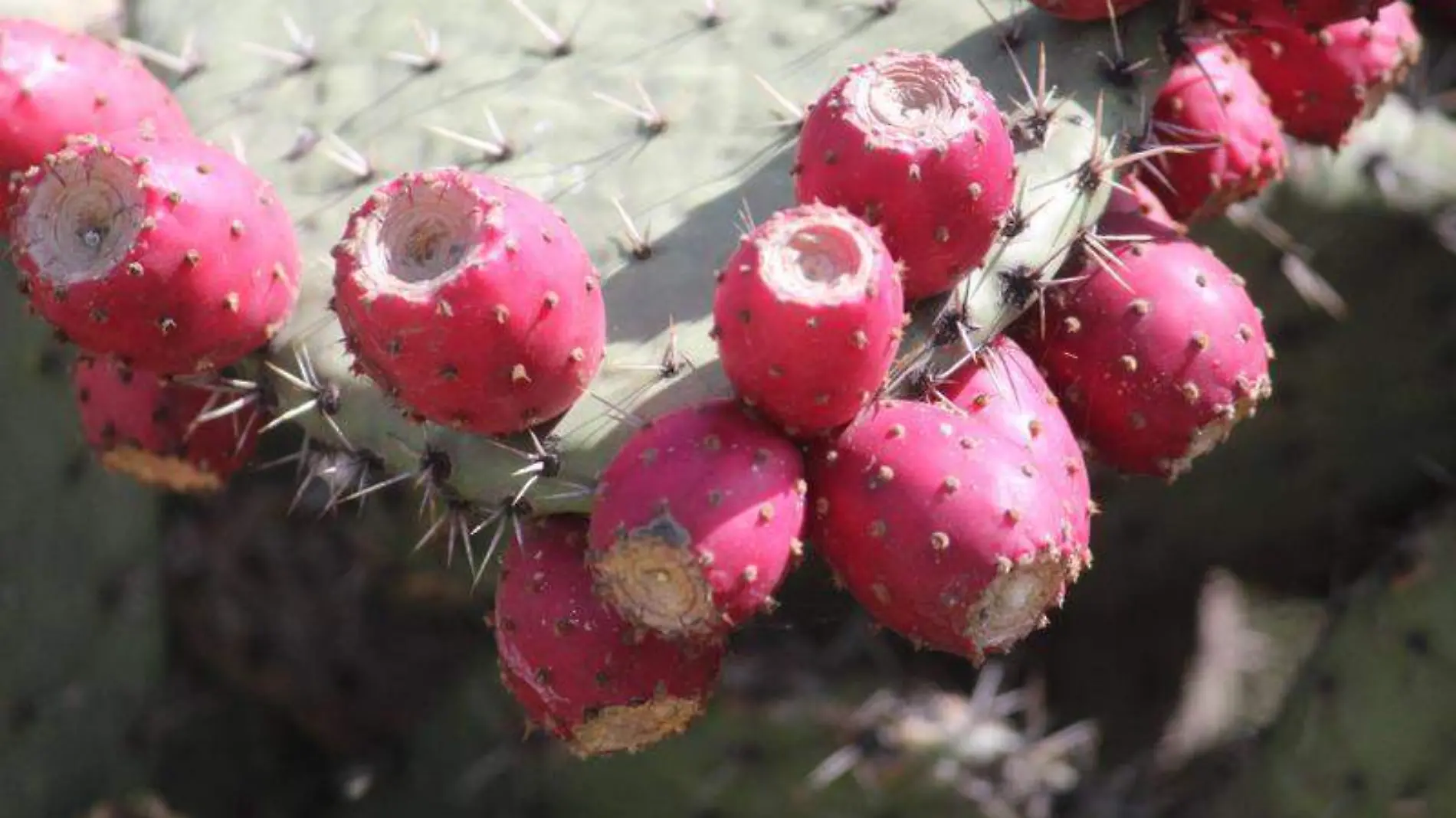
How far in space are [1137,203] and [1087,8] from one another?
0.59ft

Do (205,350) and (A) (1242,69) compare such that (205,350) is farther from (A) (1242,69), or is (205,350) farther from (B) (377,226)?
(A) (1242,69)

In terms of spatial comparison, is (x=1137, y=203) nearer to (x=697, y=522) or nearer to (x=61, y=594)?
(x=697, y=522)

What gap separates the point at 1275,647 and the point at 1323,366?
1234 millimetres

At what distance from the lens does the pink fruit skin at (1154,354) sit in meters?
1.53

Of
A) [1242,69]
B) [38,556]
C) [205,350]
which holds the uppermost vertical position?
[1242,69]

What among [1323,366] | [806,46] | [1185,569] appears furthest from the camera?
[1185,569]

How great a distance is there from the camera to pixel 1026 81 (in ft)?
5.23

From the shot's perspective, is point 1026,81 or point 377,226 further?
point 1026,81

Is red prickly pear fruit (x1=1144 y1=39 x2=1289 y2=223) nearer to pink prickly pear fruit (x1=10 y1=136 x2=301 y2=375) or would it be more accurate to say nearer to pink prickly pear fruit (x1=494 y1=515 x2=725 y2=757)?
pink prickly pear fruit (x1=494 y1=515 x2=725 y2=757)

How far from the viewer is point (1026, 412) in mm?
1468

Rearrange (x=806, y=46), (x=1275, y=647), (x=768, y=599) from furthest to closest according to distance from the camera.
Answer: (x=1275, y=647), (x=806, y=46), (x=768, y=599)

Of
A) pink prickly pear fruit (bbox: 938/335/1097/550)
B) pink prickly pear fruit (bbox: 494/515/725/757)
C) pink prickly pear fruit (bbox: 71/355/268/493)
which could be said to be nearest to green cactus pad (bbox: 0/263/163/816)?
pink prickly pear fruit (bbox: 71/355/268/493)

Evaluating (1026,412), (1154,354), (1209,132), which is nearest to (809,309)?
(1026,412)

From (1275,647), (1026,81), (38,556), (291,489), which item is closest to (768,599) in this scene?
(1026,81)
